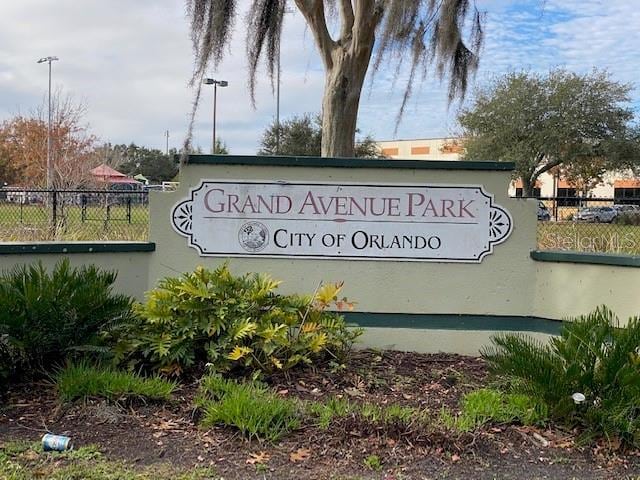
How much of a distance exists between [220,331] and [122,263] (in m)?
1.52

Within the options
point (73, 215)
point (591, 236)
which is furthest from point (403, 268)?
point (73, 215)

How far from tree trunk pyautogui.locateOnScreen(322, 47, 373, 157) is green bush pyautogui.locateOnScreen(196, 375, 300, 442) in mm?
4576

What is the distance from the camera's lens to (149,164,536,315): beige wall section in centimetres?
573

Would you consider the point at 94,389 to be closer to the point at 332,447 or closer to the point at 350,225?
the point at 332,447

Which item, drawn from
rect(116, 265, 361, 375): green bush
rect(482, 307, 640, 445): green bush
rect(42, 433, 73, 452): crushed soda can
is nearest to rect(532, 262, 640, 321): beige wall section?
rect(482, 307, 640, 445): green bush

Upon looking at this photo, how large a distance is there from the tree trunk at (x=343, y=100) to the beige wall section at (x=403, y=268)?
2513 mm

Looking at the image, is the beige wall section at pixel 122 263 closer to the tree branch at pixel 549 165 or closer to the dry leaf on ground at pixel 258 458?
the dry leaf on ground at pixel 258 458

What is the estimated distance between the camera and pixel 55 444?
3.58 metres

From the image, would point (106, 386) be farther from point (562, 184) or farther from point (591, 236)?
point (562, 184)

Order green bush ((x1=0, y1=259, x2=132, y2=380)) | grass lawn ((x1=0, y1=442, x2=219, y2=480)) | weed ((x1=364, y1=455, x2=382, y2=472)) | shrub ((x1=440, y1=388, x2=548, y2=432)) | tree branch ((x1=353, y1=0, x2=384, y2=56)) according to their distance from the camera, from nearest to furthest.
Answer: grass lawn ((x1=0, y1=442, x2=219, y2=480)) < weed ((x1=364, y1=455, x2=382, y2=472)) < shrub ((x1=440, y1=388, x2=548, y2=432)) < green bush ((x1=0, y1=259, x2=132, y2=380)) < tree branch ((x1=353, y1=0, x2=384, y2=56))

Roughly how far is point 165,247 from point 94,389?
179 centimetres

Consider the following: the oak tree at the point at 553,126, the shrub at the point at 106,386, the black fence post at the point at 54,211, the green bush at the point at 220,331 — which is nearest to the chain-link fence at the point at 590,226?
the green bush at the point at 220,331

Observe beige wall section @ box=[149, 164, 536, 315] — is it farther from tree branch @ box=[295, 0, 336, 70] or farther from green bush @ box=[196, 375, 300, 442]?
tree branch @ box=[295, 0, 336, 70]

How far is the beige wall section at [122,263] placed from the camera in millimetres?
5598
